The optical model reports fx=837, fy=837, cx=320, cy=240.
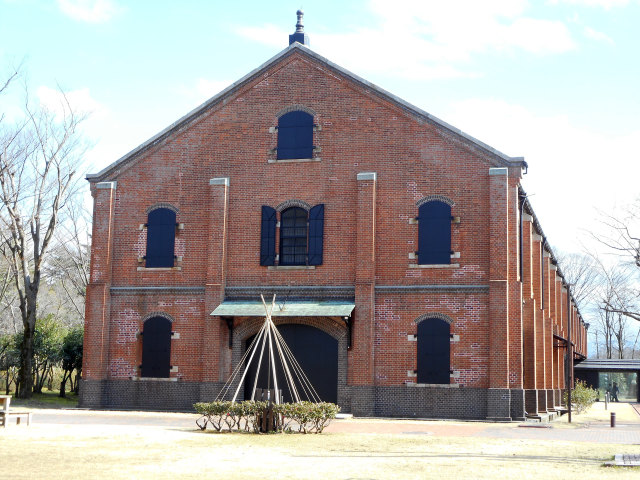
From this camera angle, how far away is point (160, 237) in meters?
29.1

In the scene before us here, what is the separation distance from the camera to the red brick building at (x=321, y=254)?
2651 centimetres

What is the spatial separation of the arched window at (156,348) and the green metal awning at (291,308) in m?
2.27

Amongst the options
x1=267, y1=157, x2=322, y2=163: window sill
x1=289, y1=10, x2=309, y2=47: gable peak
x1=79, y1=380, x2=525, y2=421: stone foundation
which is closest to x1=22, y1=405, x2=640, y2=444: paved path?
x1=79, y1=380, x2=525, y2=421: stone foundation

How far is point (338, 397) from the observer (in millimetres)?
26922

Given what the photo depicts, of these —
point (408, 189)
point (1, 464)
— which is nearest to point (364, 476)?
point (1, 464)

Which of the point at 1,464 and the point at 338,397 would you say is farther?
the point at 338,397

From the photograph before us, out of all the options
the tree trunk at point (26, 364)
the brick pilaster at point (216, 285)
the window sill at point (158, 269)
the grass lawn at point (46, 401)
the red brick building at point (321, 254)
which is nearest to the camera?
the red brick building at point (321, 254)

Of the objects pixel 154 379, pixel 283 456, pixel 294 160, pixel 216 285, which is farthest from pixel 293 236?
pixel 283 456

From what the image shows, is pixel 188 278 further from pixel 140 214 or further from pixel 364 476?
pixel 364 476

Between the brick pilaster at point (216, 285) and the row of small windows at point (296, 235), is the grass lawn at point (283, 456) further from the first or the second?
the row of small windows at point (296, 235)

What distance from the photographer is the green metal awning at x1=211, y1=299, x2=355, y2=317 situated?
2658cm

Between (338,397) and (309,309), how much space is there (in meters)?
2.98

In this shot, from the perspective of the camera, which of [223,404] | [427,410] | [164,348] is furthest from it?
[164,348]

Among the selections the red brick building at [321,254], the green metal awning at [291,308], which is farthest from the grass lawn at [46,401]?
the green metal awning at [291,308]
